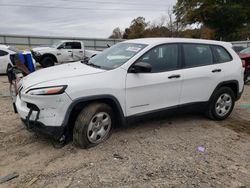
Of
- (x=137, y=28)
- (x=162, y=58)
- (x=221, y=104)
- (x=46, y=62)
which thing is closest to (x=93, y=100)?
(x=162, y=58)

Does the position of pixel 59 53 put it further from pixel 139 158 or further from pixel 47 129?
pixel 139 158

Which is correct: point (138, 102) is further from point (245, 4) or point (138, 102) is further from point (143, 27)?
point (143, 27)

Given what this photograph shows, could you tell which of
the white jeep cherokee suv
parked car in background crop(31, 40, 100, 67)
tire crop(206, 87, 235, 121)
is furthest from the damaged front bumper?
parked car in background crop(31, 40, 100, 67)

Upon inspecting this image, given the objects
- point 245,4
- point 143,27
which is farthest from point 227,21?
point 143,27

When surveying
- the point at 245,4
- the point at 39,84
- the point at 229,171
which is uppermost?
the point at 245,4

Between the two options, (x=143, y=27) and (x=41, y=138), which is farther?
(x=143, y=27)

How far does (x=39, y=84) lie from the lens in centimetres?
372

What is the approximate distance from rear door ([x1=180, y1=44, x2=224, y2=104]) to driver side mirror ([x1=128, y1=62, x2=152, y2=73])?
0.86 meters

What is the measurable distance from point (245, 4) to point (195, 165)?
4286 cm

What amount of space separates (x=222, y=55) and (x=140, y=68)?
7.21 ft

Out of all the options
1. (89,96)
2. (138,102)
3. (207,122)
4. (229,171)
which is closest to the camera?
(229,171)

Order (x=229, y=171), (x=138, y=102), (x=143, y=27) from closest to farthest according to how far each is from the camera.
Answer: (x=229, y=171) → (x=138, y=102) → (x=143, y=27)

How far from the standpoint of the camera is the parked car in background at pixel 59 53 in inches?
589

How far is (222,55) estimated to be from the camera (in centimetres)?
541
